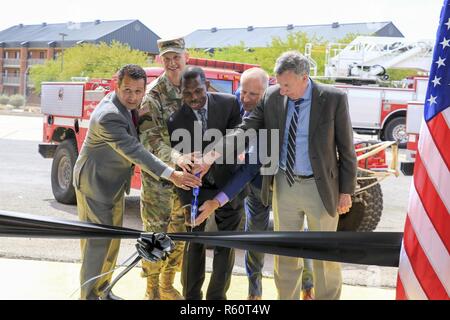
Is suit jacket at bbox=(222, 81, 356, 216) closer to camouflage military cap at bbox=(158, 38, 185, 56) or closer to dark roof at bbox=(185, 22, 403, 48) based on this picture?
camouflage military cap at bbox=(158, 38, 185, 56)

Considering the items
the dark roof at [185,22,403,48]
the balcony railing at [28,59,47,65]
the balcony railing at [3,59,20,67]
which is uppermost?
the dark roof at [185,22,403,48]

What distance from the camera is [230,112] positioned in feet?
15.0

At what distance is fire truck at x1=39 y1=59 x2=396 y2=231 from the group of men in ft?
7.68

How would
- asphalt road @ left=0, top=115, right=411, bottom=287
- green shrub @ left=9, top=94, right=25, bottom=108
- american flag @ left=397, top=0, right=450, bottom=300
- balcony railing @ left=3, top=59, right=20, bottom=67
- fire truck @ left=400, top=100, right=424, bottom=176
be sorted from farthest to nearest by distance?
balcony railing @ left=3, top=59, right=20, bottom=67 < green shrub @ left=9, top=94, right=25, bottom=108 < fire truck @ left=400, top=100, right=424, bottom=176 < asphalt road @ left=0, top=115, right=411, bottom=287 < american flag @ left=397, top=0, right=450, bottom=300

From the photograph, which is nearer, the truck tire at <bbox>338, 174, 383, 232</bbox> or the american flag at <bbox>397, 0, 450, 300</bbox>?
the american flag at <bbox>397, 0, 450, 300</bbox>

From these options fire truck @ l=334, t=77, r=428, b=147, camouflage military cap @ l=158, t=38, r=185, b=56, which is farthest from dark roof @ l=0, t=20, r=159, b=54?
camouflage military cap @ l=158, t=38, r=185, b=56

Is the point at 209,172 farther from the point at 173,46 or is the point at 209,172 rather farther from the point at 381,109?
the point at 381,109

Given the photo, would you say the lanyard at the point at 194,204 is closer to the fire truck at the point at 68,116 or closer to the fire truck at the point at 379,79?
the fire truck at the point at 68,116

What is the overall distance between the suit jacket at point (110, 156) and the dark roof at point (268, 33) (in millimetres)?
61080

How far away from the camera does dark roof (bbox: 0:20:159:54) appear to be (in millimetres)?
61562

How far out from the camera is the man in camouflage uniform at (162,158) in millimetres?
4699

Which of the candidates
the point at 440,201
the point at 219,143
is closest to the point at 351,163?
the point at 219,143

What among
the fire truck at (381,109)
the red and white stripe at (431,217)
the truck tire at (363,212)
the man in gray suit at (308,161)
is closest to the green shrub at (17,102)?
the fire truck at (381,109)

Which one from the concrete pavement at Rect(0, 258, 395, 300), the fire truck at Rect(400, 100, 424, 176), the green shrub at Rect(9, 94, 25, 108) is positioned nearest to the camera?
the concrete pavement at Rect(0, 258, 395, 300)
